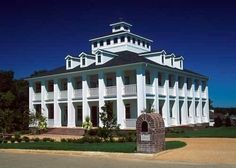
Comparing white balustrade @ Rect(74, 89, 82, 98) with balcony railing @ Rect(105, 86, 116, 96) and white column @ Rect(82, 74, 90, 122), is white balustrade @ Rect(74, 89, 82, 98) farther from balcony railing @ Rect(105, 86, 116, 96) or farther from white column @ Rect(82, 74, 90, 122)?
balcony railing @ Rect(105, 86, 116, 96)

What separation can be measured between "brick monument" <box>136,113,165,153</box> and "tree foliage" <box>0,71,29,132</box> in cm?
1939

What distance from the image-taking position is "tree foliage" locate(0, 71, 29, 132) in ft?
119

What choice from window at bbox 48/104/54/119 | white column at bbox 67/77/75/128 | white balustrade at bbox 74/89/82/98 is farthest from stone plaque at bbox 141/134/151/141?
window at bbox 48/104/54/119

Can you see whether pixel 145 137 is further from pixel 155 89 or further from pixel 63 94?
pixel 63 94

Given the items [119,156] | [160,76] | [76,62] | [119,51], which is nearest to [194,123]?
[160,76]

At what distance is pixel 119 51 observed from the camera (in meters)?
45.9

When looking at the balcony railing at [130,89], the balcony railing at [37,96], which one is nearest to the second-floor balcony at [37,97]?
the balcony railing at [37,96]

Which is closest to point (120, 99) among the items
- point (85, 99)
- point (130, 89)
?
point (130, 89)

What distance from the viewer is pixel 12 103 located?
149 ft

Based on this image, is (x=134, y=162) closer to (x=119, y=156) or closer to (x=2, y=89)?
(x=119, y=156)

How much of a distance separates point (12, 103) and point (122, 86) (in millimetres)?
16363

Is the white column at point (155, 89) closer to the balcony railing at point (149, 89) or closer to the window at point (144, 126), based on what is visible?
the balcony railing at point (149, 89)

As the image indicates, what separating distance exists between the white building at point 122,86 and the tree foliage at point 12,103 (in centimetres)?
218

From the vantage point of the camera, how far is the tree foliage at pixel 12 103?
36312 mm
